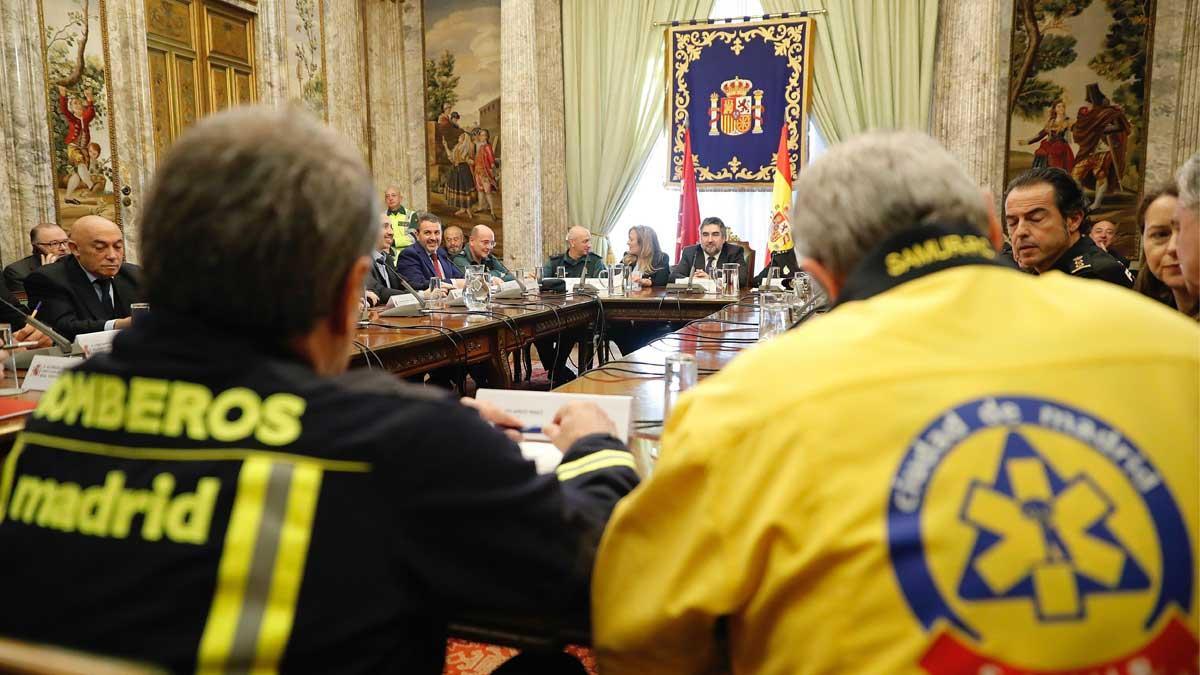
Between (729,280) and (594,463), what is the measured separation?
5019 mm

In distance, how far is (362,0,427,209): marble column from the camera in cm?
960

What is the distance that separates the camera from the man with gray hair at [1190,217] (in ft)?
4.99

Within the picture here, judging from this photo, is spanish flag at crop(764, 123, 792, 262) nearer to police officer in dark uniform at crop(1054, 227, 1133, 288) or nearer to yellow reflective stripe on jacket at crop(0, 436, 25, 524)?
police officer in dark uniform at crop(1054, 227, 1133, 288)

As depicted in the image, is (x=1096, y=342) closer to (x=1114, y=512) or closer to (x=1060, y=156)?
(x=1114, y=512)

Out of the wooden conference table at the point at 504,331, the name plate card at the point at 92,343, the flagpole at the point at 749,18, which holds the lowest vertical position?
the wooden conference table at the point at 504,331

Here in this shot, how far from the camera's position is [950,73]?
8.00m

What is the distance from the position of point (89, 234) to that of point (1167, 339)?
4261 mm

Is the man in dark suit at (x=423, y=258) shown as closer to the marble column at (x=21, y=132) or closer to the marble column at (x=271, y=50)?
the marble column at (x=271, y=50)

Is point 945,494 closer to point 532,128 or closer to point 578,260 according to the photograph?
point 578,260

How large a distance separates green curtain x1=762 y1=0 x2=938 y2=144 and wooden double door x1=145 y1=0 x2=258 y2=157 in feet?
17.8

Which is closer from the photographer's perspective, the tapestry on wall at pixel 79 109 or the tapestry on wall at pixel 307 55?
the tapestry on wall at pixel 79 109

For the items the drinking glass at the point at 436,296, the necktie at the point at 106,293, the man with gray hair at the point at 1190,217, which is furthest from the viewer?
the drinking glass at the point at 436,296

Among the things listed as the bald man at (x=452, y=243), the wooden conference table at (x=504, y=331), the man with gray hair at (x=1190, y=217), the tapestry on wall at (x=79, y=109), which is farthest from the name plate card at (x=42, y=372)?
the bald man at (x=452, y=243)

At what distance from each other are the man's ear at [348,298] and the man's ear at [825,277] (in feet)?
1.87
